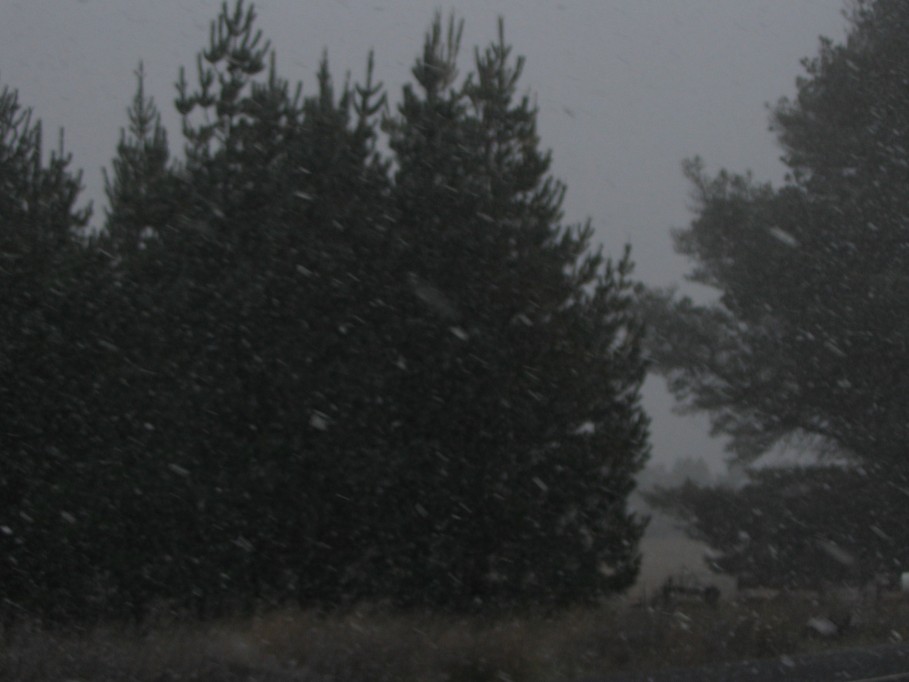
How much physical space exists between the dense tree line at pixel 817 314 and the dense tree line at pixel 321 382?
29.1ft

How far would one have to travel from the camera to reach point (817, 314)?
23.0 metres

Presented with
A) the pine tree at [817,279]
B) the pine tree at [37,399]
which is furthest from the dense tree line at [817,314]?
the pine tree at [37,399]

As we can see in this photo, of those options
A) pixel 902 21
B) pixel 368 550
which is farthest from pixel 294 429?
pixel 902 21

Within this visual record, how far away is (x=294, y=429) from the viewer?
46.5 ft

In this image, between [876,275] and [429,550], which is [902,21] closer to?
[876,275]

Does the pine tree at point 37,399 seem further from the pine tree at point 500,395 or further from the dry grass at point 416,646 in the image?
the pine tree at point 500,395

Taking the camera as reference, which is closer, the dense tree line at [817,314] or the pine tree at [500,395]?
the pine tree at [500,395]

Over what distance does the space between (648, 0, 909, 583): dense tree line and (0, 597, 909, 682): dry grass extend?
301 inches

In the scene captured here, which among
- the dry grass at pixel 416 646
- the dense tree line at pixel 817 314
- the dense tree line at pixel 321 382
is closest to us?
the dry grass at pixel 416 646

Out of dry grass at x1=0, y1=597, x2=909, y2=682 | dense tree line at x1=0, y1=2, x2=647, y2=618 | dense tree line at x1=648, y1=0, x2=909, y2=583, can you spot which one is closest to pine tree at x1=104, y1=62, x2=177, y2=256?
dense tree line at x1=0, y1=2, x2=647, y2=618

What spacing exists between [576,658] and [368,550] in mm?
3737

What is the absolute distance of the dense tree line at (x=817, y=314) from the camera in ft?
73.5

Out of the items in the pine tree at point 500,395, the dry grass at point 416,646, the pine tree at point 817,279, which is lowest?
the dry grass at point 416,646

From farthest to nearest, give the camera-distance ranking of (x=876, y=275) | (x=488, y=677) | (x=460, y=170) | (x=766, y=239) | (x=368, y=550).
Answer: (x=766, y=239) < (x=876, y=275) < (x=460, y=170) < (x=368, y=550) < (x=488, y=677)
